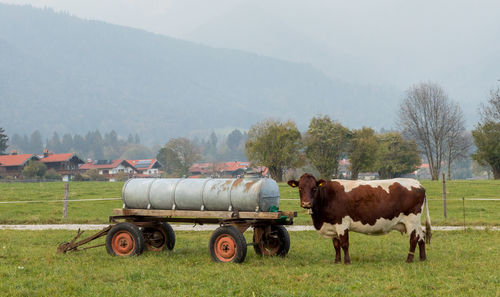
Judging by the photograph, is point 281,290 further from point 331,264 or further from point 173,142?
point 173,142

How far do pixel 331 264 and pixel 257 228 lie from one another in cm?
244

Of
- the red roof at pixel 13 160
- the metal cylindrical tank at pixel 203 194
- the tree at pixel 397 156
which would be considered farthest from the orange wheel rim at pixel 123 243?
the red roof at pixel 13 160

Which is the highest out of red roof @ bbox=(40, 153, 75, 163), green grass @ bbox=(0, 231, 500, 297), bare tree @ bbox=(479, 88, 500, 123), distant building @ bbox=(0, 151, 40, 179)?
bare tree @ bbox=(479, 88, 500, 123)

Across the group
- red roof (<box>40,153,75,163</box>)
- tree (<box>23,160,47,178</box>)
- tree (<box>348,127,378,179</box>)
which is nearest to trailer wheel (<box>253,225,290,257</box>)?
tree (<box>348,127,378,179</box>)

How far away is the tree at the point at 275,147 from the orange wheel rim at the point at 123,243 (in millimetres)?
55758

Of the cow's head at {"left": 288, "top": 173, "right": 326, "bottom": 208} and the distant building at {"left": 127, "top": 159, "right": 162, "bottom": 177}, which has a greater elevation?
the distant building at {"left": 127, "top": 159, "right": 162, "bottom": 177}

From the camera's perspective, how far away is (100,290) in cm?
A: 1110

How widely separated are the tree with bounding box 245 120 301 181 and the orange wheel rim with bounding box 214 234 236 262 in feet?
186

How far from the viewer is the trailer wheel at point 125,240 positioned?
15.7 m

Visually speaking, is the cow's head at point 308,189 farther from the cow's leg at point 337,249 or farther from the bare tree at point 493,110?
the bare tree at point 493,110

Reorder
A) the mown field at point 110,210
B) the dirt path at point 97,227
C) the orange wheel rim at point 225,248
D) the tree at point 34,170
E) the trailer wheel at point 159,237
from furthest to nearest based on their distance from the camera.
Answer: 1. the tree at point 34,170
2. the mown field at point 110,210
3. the dirt path at point 97,227
4. the trailer wheel at point 159,237
5. the orange wheel rim at point 225,248

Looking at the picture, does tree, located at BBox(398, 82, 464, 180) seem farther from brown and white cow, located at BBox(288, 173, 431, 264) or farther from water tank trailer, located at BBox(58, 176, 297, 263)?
water tank trailer, located at BBox(58, 176, 297, 263)

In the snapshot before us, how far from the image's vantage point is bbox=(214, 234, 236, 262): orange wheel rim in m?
14.5

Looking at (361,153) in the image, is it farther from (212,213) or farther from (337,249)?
(212,213)
